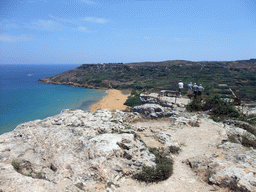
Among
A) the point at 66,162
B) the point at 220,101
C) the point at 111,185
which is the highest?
the point at 220,101

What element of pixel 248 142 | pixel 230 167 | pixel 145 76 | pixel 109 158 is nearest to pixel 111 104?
pixel 109 158

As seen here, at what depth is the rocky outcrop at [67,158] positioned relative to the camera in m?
5.09

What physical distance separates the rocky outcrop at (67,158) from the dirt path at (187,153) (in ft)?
2.70

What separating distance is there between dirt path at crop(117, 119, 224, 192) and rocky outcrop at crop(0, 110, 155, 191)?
82 cm

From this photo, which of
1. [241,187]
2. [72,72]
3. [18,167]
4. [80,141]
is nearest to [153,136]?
[80,141]

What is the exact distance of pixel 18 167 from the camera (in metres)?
5.75

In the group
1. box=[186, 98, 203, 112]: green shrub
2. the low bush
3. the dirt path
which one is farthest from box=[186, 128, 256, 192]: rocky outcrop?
box=[186, 98, 203, 112]: green shrub

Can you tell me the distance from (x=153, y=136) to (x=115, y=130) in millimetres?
2096

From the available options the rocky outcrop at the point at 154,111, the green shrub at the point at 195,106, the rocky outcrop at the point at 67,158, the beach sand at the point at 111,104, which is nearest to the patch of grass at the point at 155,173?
the rocky outcrop at the point at 67,158

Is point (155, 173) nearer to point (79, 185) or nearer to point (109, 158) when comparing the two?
point (109, 158)

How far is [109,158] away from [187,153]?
12.0 feet

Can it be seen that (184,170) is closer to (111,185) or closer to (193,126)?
(111,185)

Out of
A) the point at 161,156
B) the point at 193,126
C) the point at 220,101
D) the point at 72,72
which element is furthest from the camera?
the point at 72,72

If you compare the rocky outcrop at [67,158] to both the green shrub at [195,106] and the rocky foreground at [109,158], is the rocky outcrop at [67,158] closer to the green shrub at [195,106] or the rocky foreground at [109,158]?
the rocky foreground at [109,158]
